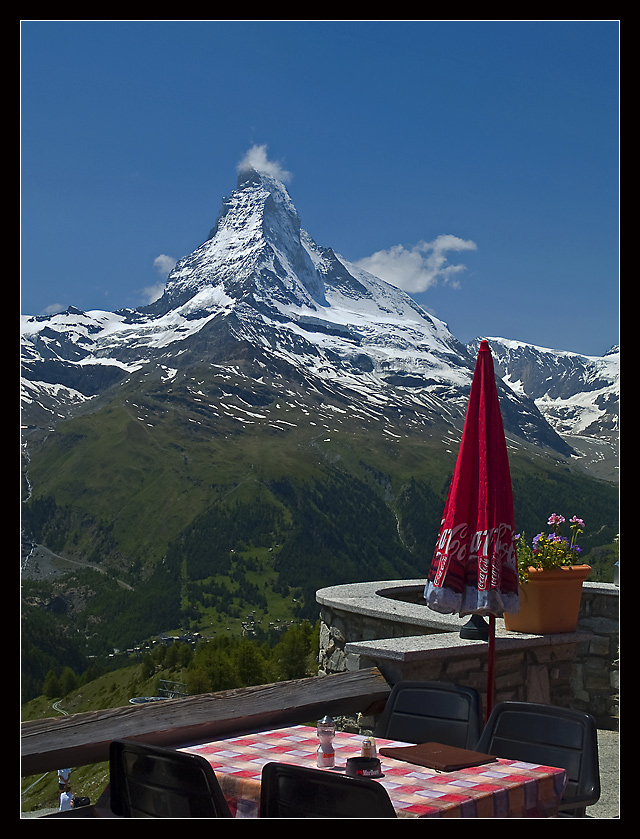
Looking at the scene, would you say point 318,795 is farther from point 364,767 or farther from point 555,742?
point 555,742

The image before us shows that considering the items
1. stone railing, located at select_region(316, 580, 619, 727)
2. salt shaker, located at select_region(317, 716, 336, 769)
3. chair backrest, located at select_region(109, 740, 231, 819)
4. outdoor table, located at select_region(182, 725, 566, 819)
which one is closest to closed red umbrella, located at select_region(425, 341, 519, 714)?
stone railing, located at select_region(316, 580, 619, 727)

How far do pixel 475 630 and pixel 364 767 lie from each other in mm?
3333

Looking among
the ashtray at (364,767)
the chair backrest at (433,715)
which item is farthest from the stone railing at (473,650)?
the ashtray at (364,767)

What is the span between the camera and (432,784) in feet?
12.0

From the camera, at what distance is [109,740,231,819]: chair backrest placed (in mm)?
3160

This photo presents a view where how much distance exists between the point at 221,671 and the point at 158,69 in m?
36.7

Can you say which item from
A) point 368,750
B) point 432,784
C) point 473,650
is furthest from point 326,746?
point 473,650

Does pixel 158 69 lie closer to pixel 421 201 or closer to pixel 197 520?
pixel 421 201

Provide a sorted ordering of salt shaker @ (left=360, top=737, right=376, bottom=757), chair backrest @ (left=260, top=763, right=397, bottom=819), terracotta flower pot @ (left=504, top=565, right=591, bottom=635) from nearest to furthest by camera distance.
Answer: chair backrest @ (left=260, top=763, right=397, bottom=819)
salt shaker @ (left=360, top=737, right=376, bottom=757)
terracotta flower pot @ (left=504, top=565, right=591, bottom=635)

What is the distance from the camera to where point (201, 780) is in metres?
3.18

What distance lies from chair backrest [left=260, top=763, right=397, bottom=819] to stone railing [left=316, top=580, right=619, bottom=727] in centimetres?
290

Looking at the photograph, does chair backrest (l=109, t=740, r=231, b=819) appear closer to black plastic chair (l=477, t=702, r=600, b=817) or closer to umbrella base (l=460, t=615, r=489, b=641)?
black plastic chair (l=477, t=702, r=600, b=817)

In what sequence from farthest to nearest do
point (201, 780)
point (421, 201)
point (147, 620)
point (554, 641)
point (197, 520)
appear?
point (197, 520)
point (147, 620)
point (421, 201)
point (554, 641)
point (201, 780)
